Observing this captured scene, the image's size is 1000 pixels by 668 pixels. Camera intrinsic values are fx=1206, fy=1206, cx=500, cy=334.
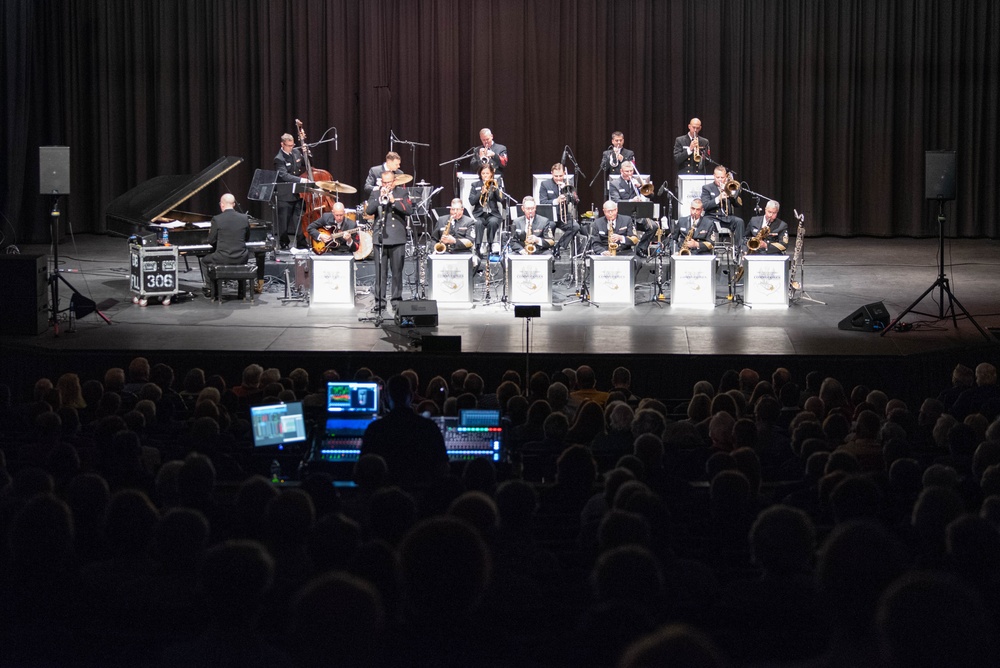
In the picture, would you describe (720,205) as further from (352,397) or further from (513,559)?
(513,559)

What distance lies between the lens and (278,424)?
708 centimetres

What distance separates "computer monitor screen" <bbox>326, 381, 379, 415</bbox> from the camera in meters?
7.44

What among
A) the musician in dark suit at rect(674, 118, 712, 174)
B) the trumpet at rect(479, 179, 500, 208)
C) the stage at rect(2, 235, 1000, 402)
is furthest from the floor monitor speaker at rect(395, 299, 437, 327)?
the musician in dark suit at rect(674, 118, 712, 174)

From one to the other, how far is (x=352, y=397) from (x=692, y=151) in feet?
33.7

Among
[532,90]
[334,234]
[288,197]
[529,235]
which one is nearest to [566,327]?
[529,235]

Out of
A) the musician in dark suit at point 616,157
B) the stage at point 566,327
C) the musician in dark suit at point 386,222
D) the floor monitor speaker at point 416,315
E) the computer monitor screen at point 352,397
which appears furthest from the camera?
the musician in dark suit at point 616,157

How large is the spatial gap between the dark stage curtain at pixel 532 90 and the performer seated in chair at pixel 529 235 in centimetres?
547

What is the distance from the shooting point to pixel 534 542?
4.80 m

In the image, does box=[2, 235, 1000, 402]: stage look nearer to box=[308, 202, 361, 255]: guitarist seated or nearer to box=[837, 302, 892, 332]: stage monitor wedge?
box=[837, 302, 892, 332]: stage monitor wedge

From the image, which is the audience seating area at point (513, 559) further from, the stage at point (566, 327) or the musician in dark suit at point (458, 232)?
the musician in dark suit at point (458, 232)

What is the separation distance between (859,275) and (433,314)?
6.62 meters

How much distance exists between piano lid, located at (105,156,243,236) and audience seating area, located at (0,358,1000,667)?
7517 mm

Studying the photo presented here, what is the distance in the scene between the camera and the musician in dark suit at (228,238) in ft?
45.0

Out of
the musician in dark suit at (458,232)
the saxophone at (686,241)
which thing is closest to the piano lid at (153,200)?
the musician in dark suit at (458,232)
